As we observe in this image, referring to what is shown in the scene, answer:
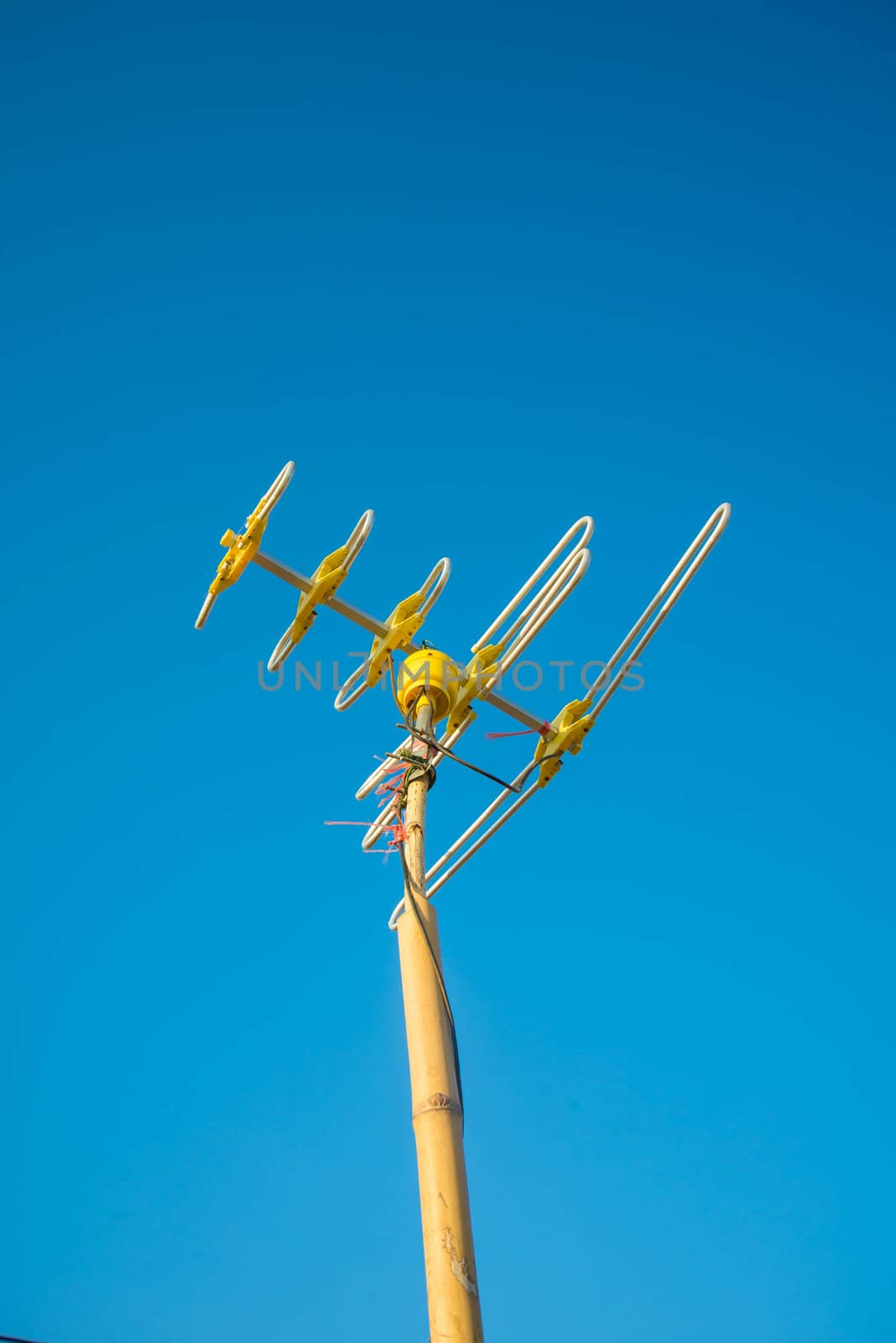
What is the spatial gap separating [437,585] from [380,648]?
0.76 m

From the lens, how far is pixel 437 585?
30.2 feet

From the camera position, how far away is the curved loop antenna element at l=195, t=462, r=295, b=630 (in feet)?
28.5

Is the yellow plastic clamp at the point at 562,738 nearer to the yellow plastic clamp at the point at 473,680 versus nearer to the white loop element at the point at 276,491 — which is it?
the yellow plastic clamp at the point at 473,680

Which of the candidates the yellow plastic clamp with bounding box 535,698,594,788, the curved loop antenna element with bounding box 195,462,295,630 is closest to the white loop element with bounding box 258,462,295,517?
the curved loop antenna element with bounding box 195,462,295,630

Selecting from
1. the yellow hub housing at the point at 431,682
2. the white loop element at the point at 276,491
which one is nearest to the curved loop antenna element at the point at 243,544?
the white loop element at the point at 276,491

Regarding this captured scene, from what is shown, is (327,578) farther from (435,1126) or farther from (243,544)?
(435,1126)

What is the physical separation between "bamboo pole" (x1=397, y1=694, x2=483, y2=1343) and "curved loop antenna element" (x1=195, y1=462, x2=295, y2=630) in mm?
2970

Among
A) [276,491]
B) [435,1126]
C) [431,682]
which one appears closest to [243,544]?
[276,491]

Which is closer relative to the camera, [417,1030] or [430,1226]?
[430,1226]

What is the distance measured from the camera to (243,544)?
28.6ft

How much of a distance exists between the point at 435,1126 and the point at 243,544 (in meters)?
4.71

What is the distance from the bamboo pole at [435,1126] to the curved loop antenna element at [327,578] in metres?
2.77

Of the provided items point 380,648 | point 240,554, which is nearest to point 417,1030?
point 380,648

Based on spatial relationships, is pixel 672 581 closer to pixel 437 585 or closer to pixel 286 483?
pixel 437 585
